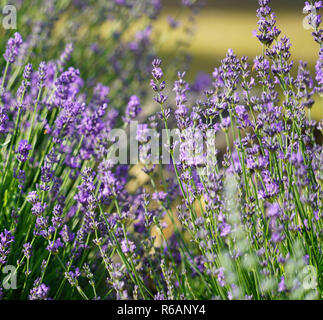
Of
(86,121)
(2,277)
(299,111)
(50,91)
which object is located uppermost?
(50,91)

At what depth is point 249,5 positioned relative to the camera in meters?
5.57

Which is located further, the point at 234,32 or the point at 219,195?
the point at 234,32

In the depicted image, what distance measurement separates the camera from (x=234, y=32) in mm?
5262

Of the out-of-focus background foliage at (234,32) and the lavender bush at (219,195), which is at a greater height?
the out-of-focus background foliage at (234,32)

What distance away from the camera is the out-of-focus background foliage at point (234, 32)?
4551 millimetres

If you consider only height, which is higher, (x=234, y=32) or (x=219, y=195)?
A: (x=234, y=32)

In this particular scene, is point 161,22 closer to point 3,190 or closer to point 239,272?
point 3,190

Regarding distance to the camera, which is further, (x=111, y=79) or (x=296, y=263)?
(x=111, y=79)

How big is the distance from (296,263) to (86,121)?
3.17 feet

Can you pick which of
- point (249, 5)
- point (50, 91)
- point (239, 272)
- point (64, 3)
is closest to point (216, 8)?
point (249, 5)

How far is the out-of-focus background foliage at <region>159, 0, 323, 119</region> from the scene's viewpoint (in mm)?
4551

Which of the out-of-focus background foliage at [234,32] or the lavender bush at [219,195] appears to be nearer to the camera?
the lavender bush at [219,195]
